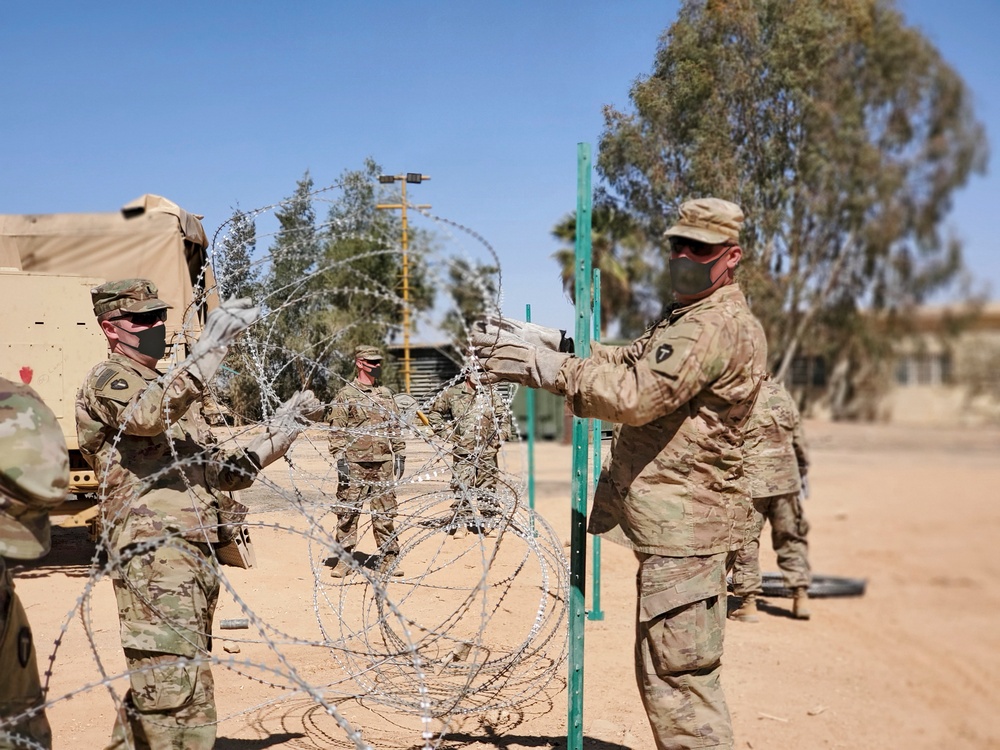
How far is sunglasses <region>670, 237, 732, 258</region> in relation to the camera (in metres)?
3.19

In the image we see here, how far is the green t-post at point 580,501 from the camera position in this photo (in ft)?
11.9

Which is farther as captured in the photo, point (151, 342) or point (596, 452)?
point (596, 452)

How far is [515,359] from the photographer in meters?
3.24

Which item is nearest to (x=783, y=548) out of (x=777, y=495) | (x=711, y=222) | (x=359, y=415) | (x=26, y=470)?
(x=777, y=495)

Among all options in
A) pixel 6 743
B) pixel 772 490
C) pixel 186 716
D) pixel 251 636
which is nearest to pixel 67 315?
pixel 251 636

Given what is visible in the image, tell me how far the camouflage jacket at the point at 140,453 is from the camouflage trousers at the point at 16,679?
29.4 inches

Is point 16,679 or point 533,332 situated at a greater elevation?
point 533,332

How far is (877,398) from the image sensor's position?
1840 millimetres

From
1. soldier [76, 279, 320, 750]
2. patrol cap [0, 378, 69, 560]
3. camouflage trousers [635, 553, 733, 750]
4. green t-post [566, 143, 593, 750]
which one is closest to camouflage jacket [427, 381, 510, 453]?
green t-post [566, 143, 593, 750]

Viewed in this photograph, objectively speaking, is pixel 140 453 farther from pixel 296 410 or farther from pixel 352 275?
pixel 352 275

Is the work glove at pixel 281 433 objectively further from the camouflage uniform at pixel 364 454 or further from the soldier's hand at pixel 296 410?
the camouflage uniform at pixel 364 454

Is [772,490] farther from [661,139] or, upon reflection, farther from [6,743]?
[6,743]

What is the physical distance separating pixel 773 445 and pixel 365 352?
3.55 m

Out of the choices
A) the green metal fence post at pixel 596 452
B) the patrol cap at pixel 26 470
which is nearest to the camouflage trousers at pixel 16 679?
the patrol cap at pixel 26 470
